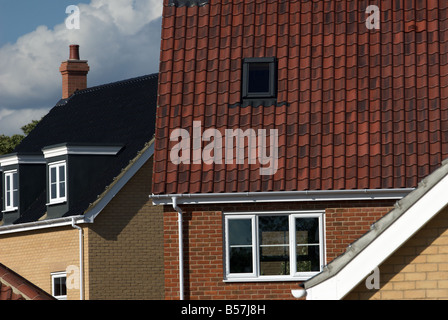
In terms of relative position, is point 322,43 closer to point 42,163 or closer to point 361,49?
point 361,49

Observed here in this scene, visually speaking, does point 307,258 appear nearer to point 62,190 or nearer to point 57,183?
point 62,190

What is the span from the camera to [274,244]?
2103cm

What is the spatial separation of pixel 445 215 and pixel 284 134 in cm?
1113

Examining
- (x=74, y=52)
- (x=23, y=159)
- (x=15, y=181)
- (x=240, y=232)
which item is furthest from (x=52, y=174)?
(x=240, y=232)

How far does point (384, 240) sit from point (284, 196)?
35.2 feet

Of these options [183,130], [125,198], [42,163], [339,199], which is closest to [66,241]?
[125,198]

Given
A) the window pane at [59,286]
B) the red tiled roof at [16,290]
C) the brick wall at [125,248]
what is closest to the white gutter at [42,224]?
the brick wall at [125,248]

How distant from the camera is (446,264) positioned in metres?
10.4

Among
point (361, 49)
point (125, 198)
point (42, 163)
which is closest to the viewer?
point (361, 49)

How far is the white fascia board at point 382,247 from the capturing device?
995cm

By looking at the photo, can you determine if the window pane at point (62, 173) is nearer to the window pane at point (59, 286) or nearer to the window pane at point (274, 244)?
the window pane at point (59, 286)

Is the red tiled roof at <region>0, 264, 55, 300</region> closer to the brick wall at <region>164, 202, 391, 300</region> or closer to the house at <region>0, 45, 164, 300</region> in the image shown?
the brick wall at <region>164, 202, 391, 300</region>

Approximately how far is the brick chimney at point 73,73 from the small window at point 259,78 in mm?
19494
